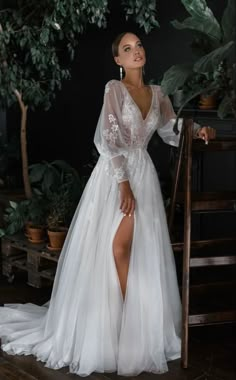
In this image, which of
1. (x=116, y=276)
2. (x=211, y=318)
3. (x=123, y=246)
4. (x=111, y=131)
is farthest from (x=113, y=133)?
(x=211, y=318)

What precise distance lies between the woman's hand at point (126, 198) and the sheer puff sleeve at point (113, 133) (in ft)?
0.09

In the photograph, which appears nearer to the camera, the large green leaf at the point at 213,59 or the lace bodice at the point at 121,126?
the large green leaf at the point at 213,59

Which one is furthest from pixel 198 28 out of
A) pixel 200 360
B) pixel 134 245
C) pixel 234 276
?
pixel 234 276

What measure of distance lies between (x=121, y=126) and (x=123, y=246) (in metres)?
0.52

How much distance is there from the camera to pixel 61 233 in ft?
10.8

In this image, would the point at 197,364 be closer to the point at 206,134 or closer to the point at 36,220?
the point at 206,134

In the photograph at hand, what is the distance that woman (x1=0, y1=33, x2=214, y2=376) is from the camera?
244 cm

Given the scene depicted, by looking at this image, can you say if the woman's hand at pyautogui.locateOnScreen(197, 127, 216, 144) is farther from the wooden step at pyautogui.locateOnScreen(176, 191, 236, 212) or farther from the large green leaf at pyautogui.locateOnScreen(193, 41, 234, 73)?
the large green leaf at pyautogui.locateOnScreen(193, 41, 234, 73)

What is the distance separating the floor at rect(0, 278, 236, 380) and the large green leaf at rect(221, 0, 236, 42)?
136 cm

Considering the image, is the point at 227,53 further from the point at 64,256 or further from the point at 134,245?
the point at 64,256

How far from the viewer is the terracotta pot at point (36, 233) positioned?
3475 mm

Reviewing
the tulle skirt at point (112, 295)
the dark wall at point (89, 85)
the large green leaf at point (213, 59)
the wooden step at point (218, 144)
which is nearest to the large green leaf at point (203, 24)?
the large green leaf at point (213, 59)

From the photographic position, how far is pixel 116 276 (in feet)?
8.20

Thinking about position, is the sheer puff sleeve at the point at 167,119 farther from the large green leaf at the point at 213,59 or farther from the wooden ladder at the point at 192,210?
the large green leaf at the point at 213,59
